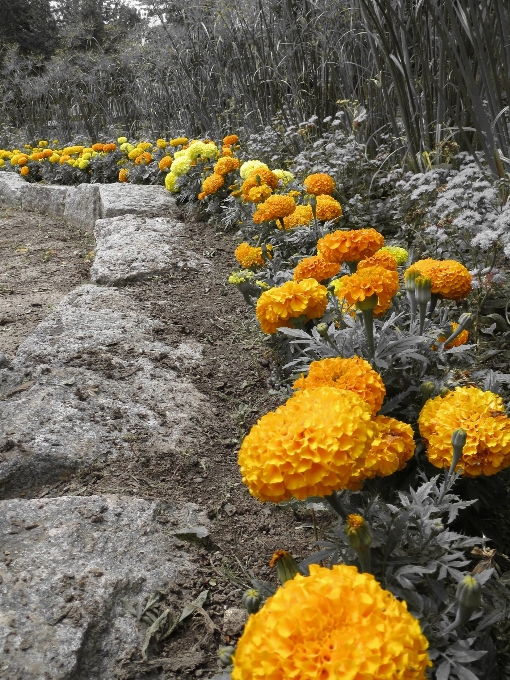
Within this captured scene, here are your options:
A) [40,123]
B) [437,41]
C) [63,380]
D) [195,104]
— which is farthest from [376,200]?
[40,123]

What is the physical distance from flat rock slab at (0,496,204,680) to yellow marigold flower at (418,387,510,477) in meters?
0.77

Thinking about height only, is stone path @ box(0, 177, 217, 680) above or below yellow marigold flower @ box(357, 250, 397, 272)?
below

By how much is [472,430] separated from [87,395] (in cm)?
153

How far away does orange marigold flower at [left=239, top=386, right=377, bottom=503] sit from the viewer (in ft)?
3.12

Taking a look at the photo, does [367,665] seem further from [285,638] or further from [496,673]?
[496,673]

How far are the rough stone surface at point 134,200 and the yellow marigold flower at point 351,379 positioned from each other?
411 centimetres

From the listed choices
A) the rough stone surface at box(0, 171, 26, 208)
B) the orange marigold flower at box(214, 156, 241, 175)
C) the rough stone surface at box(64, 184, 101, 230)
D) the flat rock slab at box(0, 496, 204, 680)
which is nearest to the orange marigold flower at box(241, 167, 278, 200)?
the orange marigold flower at box(214, 156, 241, 175)

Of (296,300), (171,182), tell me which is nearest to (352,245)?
(296,300)

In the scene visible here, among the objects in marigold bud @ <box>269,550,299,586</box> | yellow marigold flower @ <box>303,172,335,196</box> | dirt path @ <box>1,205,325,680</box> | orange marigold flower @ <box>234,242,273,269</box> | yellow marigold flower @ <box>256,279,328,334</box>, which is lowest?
dirt path @ <box>1,205,325,680</box>

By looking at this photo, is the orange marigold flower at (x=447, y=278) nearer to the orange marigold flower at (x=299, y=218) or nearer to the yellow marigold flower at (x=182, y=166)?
the orange marigold flower at (x=299, y=218)

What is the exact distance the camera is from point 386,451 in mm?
1246

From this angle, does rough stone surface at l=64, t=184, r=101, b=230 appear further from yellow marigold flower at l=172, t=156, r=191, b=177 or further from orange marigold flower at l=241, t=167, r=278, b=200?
orange marigold flower at l=241, t=167, r=278, b=200

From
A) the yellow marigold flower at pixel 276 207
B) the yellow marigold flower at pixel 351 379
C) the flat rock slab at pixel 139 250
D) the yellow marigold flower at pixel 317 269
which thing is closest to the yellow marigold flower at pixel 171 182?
the flat rock slab at pixel 139 250

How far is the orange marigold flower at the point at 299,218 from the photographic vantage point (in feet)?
9.62
